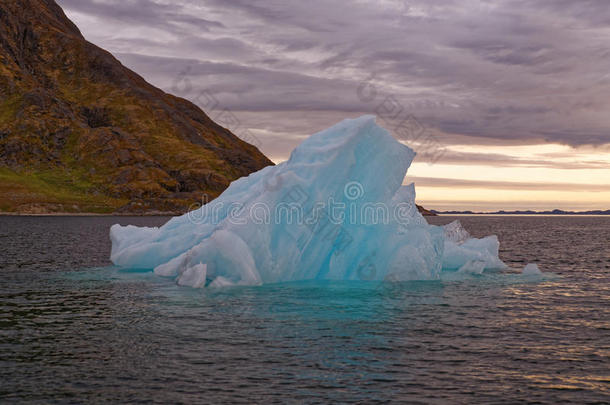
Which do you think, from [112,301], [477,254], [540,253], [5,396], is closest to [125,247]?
[112,301]

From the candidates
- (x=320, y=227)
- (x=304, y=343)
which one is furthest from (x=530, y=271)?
(x=304, y=343)

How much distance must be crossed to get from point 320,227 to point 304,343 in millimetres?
15696

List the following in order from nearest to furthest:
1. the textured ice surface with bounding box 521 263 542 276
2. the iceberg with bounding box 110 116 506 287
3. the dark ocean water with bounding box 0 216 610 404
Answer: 1. the dark ocean water with bounding box 0 216 610 404
2. the iceberg with bounding box 110 116 506 287
3. the textured ice surface with bounding box 521 263 542 276

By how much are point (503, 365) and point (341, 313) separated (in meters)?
8.76

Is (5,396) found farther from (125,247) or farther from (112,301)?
(125,247)

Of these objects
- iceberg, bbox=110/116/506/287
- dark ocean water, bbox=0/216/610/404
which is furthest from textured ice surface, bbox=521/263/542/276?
iceberg, bbox=110/116/506/287

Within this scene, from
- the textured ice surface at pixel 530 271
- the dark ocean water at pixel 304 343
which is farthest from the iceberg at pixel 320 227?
the textured ice surface at pixel 530 271

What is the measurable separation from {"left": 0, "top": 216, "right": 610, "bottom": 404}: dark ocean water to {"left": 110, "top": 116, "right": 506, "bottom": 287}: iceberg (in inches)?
81.3

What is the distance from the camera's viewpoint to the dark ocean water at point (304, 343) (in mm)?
15000

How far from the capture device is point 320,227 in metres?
35.0

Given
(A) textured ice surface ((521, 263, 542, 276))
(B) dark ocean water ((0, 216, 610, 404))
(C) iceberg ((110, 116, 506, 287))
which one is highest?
(C) iceberg ((110, 116, 506, 287))

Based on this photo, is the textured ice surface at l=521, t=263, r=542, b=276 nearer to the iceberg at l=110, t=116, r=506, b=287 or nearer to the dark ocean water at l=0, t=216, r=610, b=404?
the dark ocean water at l=0, t=216, r=610, b=404

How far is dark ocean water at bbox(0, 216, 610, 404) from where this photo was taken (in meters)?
15.0

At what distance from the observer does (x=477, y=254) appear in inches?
1724
